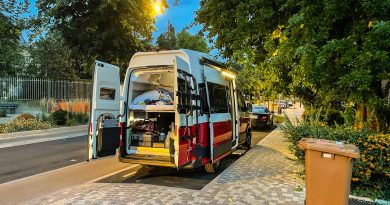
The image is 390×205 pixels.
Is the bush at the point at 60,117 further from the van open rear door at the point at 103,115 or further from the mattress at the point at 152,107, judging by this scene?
the van open rear door at the point at 103,115

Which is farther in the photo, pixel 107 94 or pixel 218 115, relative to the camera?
pixel 218 115

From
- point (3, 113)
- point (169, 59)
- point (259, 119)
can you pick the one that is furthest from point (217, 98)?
point (3, 113)

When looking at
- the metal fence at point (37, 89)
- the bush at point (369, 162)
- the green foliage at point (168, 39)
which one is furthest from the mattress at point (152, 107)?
the green foliage at point (168, 39)

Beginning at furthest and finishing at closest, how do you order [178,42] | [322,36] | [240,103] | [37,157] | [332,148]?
[178,42]
[240,103]
[37,157]
[322,36]
[332,148]

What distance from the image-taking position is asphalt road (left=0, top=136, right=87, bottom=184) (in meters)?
9.13

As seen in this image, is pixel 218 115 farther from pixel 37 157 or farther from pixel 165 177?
pixel 37 157

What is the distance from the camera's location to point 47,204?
586 cm

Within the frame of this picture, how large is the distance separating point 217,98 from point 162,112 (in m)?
1.50

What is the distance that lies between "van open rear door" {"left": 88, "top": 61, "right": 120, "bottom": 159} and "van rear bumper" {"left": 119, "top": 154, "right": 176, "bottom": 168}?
0.40 meters

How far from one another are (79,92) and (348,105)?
19544 millimetres

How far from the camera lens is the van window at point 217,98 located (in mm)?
8734

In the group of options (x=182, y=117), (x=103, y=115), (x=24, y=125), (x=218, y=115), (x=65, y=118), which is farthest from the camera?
(x=65, y=118)

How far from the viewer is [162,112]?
868 centimetres

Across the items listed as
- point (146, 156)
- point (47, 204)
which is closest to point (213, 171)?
point (146, 156)
